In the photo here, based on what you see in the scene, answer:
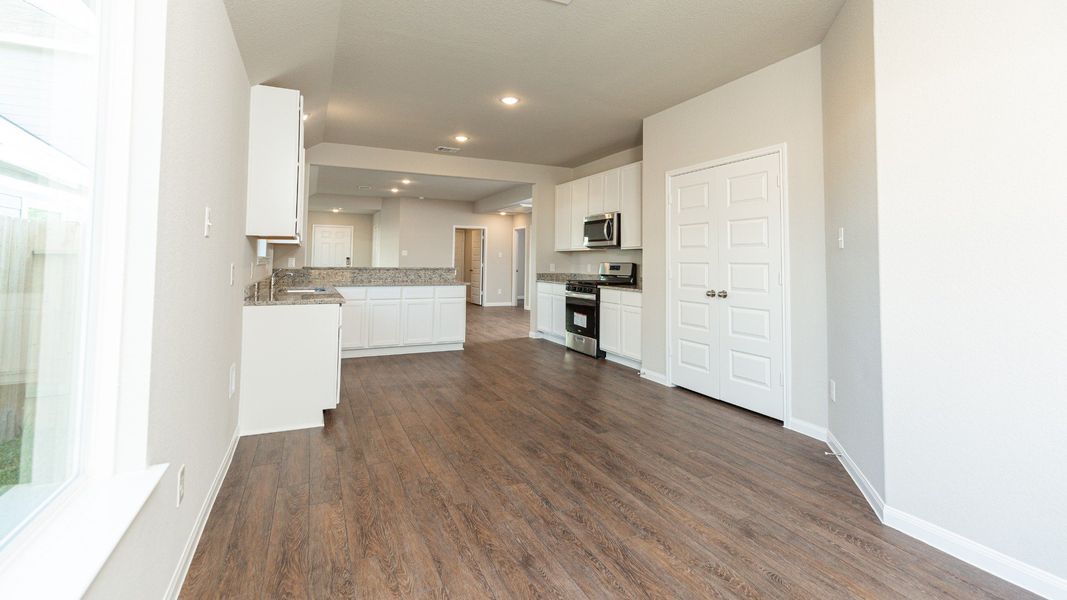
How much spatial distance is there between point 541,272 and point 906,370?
16.8ft

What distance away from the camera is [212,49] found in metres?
1.84

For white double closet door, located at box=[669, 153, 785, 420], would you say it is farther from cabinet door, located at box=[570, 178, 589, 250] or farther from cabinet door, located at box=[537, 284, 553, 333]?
cabinet door, located at box=[537, 284, 553, 333]

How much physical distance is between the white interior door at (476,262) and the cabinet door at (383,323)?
5.94 meters

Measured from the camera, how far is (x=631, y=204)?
5.02 m

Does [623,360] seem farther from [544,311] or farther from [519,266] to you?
[519,266]

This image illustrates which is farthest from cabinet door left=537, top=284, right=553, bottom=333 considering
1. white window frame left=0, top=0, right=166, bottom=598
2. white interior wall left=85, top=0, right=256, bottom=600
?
white window frame left=0, top=0, right=166, bottom=598

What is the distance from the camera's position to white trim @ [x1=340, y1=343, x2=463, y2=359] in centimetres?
521

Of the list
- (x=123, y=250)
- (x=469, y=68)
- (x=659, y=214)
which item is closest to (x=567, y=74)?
(x=469, y=68)

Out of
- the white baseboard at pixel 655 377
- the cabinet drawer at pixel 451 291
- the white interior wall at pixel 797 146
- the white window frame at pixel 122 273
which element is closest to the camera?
the white window frame at pixel 122 273

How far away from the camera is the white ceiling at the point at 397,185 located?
700cm

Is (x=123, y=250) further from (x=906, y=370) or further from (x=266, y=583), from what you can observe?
(x=906, y=370)

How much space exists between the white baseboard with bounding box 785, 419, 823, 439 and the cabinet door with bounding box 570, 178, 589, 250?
329 cm

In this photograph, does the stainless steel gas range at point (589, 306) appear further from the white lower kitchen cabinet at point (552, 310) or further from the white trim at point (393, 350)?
the white trim at point (393, 350)

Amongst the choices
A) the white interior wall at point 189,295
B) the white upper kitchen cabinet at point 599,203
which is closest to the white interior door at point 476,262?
the white upper kitchen cabinet at point 599,203
